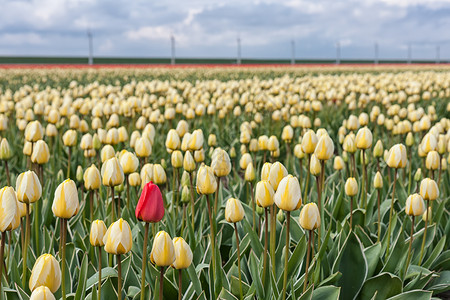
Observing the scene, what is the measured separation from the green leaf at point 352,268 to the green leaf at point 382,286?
0.04 metres

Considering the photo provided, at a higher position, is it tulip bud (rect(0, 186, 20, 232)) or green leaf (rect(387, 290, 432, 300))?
tulip bud (rect(0, 186, 20, 232))

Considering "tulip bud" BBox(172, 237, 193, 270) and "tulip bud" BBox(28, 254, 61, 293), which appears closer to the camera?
"tulip bud" BBox(28, 254, 61, 293)

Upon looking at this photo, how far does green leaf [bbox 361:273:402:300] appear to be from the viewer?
7.39 feet

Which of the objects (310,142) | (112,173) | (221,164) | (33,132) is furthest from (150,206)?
(33,132)


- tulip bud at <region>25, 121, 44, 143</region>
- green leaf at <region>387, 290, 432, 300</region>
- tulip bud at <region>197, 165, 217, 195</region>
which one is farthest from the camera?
tulip bud at <region>25, 121, 44, 143</region>

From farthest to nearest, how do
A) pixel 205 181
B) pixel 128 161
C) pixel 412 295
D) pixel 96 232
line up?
1. pixel 128 161
2. pixel 412 295
3. pixel 205 181
4. pixel 96 232

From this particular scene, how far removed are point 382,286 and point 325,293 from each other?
458mm

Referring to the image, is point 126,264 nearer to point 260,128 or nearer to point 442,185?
point 442,185

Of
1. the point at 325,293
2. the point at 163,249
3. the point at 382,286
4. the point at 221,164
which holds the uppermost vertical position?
the point at 221,164

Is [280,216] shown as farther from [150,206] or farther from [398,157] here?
[150,206]

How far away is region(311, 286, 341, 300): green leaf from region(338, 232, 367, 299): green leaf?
1.22 ft

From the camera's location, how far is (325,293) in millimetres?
1981

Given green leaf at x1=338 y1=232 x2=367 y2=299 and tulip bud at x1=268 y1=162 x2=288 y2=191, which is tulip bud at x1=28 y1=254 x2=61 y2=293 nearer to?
tulip bud at x1=268 y1=162 x2=288 y2=191

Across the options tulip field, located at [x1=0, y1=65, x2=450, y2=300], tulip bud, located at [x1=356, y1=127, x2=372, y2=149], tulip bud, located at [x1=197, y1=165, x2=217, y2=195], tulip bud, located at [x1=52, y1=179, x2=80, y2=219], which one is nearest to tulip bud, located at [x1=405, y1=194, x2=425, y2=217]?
tulip field, located at [x1=0, y1=65, x2=450, y2=300]
